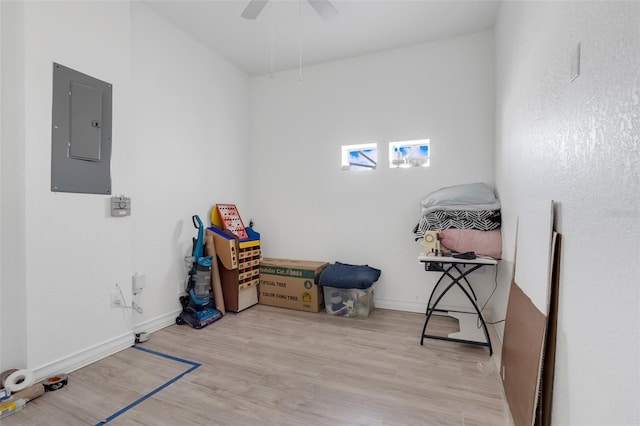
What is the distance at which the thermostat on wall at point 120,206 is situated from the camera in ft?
7.99

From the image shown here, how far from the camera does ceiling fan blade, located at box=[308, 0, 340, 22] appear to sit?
7.10ft

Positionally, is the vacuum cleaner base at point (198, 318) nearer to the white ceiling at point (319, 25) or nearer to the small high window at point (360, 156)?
the small high window at point (360, 156)

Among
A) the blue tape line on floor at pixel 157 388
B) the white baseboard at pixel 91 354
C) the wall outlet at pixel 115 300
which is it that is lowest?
the blue tape line on floor at pixel 157 388

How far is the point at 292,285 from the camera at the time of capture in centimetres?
350

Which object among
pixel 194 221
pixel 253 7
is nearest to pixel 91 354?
pixel 194 221

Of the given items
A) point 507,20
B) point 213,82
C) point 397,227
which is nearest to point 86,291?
point 213,82

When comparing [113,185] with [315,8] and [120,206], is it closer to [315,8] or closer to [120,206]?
[120,206]

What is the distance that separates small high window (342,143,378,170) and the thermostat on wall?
2.33m

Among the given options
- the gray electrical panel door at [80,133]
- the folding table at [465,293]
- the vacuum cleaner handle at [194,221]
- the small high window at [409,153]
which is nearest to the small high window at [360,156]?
the small high window at [409,153]

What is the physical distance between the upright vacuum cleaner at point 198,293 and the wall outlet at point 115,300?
67cm

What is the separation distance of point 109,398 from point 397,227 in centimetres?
290

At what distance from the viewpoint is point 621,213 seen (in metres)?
0.81

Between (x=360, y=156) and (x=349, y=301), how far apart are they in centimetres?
174

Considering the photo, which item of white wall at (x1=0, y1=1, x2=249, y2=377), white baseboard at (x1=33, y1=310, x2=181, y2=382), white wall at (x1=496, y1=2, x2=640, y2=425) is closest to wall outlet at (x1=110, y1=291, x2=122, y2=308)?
white wall at (x1=0, y1=1, x2=249, y2=377)
